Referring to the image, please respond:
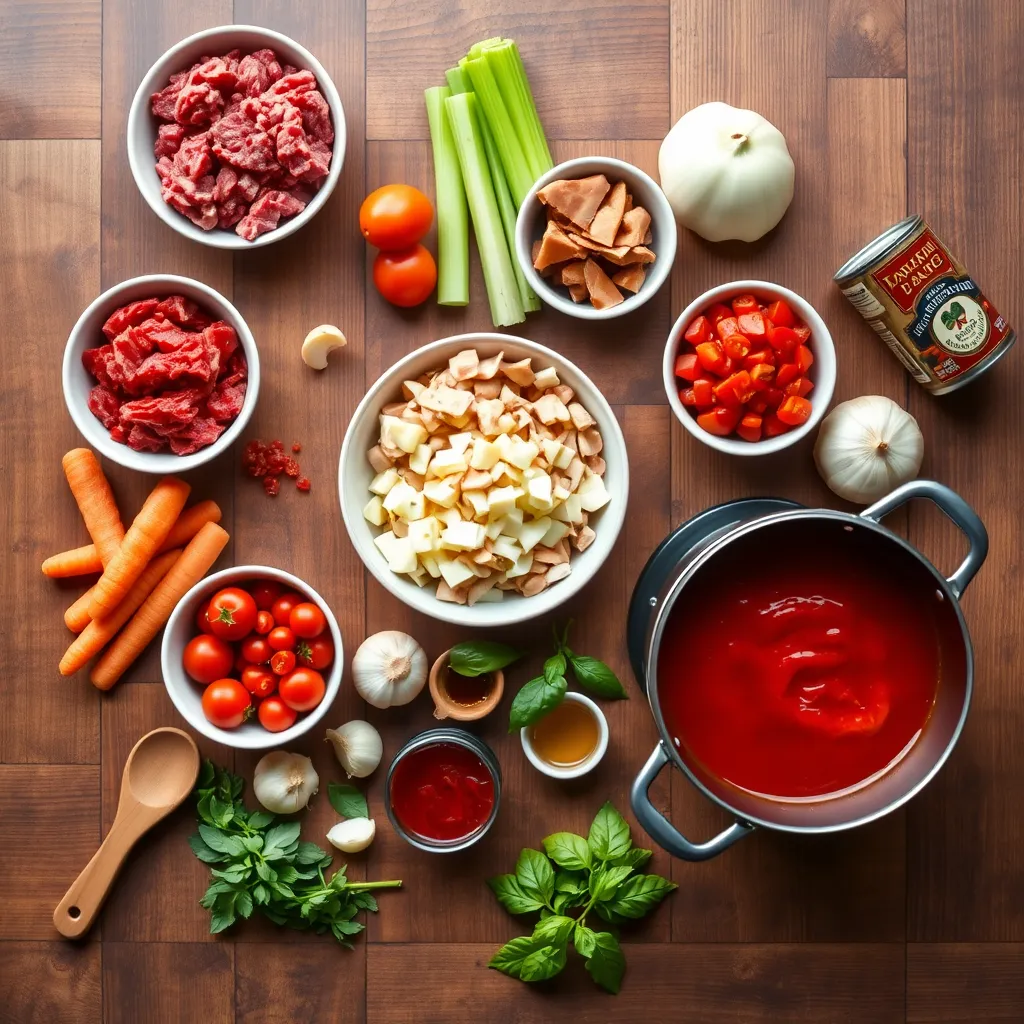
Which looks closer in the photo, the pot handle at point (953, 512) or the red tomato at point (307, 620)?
the pot handle at point (953, 512)

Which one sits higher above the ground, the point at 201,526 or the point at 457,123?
the point at 457,123

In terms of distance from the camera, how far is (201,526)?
1696 mm

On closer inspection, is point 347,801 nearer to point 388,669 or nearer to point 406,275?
point 388,669

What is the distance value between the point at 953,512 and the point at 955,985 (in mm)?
950

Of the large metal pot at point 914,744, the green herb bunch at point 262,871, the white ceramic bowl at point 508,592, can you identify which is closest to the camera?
the large metal pot at point 914,744

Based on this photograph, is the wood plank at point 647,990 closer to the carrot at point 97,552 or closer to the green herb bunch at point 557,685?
the green herb bunch at point 557,685

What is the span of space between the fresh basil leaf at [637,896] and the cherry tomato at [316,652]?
0.65 meters

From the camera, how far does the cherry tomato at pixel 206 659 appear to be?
1610 mm

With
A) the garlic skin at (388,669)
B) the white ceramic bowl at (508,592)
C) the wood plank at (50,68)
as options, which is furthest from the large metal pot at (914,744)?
the wood plank at (50,68)

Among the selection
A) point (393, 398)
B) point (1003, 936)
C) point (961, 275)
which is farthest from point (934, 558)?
point (393, 398)

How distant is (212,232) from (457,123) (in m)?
0.46

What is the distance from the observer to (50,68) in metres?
1.72

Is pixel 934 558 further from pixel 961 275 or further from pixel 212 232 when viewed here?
pixel 212 232

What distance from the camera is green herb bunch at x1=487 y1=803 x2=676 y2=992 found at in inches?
64.6
